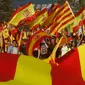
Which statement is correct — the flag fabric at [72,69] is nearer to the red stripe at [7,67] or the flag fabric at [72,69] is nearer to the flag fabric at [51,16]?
the red stripe at [7,67]

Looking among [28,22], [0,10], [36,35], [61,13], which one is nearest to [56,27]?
[61,13]

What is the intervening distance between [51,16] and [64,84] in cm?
949

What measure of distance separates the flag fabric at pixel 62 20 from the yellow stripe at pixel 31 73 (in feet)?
27.1

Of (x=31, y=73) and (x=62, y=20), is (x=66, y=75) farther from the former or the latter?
(x=62, y=20)

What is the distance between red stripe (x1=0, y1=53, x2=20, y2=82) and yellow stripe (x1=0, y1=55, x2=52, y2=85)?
0.05m

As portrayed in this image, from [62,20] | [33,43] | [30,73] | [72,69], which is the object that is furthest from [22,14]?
[30,73]

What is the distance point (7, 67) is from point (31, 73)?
24cm

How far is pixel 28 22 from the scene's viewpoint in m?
14.9

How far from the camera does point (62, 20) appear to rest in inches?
509

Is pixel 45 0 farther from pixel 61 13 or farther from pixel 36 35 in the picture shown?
pixel 36 35

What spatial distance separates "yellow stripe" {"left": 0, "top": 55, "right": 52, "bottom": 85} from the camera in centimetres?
410

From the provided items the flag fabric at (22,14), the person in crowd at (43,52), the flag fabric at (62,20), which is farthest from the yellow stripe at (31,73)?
the flag fabric at (22,14)

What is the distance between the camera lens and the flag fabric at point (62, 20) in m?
12.7

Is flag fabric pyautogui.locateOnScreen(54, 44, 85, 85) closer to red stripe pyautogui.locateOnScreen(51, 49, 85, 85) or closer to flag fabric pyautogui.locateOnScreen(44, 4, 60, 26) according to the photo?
red stripe pyautogui.locateOnScreen(51, 49, 85, 85)
